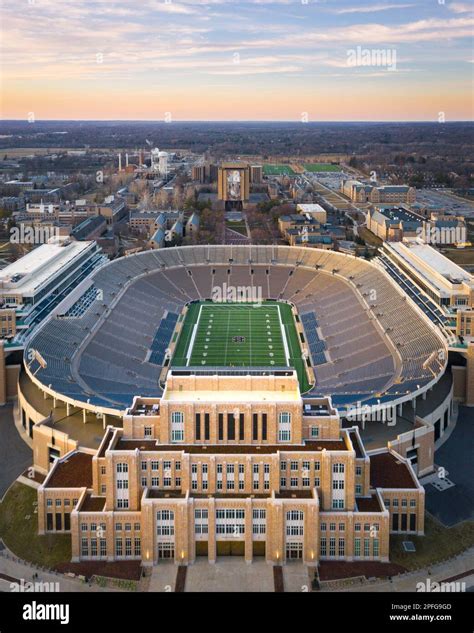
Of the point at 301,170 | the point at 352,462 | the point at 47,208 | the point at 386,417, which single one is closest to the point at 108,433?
the point at 352,462

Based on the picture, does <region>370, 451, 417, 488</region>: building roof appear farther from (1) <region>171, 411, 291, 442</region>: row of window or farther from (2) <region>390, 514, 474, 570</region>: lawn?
(1) <region>171, 411, 291, 442</region>: row of window

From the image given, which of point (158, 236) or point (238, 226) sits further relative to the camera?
point (238, 226)

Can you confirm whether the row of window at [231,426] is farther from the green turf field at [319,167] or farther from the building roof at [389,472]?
the green turf field at [319,167]

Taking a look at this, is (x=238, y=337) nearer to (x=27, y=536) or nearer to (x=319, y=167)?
(x=27, y=536)

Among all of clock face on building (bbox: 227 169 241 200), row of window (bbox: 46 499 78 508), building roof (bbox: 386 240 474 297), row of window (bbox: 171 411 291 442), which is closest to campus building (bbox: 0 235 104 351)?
row of window (bbox: 46 499 78 508)

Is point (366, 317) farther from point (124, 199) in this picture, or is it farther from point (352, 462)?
point (124, 199)

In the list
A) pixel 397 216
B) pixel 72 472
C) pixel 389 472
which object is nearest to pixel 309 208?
pixel 397 216
